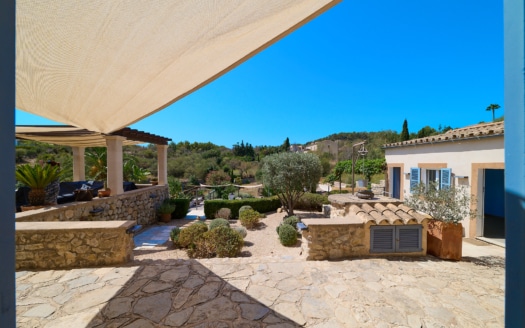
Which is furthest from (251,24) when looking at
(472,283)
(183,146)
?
(183,146)

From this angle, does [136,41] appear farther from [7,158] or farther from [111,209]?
[111,209]

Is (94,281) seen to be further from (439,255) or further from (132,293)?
(439,255)

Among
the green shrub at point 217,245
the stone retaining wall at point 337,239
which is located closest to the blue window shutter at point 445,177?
the stone retaining wall at point 337,239

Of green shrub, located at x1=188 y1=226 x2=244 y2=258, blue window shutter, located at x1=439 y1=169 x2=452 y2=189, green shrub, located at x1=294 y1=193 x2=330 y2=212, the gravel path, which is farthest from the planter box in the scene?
green shrub, located at x1=294 y1=193 x2=330 y2=212

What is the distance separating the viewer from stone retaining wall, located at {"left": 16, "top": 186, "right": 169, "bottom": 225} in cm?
416

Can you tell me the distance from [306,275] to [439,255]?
2571 mm

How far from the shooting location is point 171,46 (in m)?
2.07

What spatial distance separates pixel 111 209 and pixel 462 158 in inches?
415

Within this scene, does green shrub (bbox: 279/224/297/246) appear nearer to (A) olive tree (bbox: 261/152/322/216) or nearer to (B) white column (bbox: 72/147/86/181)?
(A) olive tree (bbox: 261/152/322/216)

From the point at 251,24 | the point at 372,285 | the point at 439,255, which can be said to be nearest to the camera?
the point at 251,24

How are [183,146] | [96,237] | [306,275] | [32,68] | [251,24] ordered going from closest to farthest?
[251,24], [32,68], [306,275], [96,237], [183,146]

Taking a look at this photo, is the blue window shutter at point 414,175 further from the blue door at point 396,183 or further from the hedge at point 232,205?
the hedge at point 232,205

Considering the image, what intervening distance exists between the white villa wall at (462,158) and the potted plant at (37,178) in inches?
412

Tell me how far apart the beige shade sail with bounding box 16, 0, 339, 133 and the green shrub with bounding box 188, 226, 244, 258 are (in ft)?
11.5
